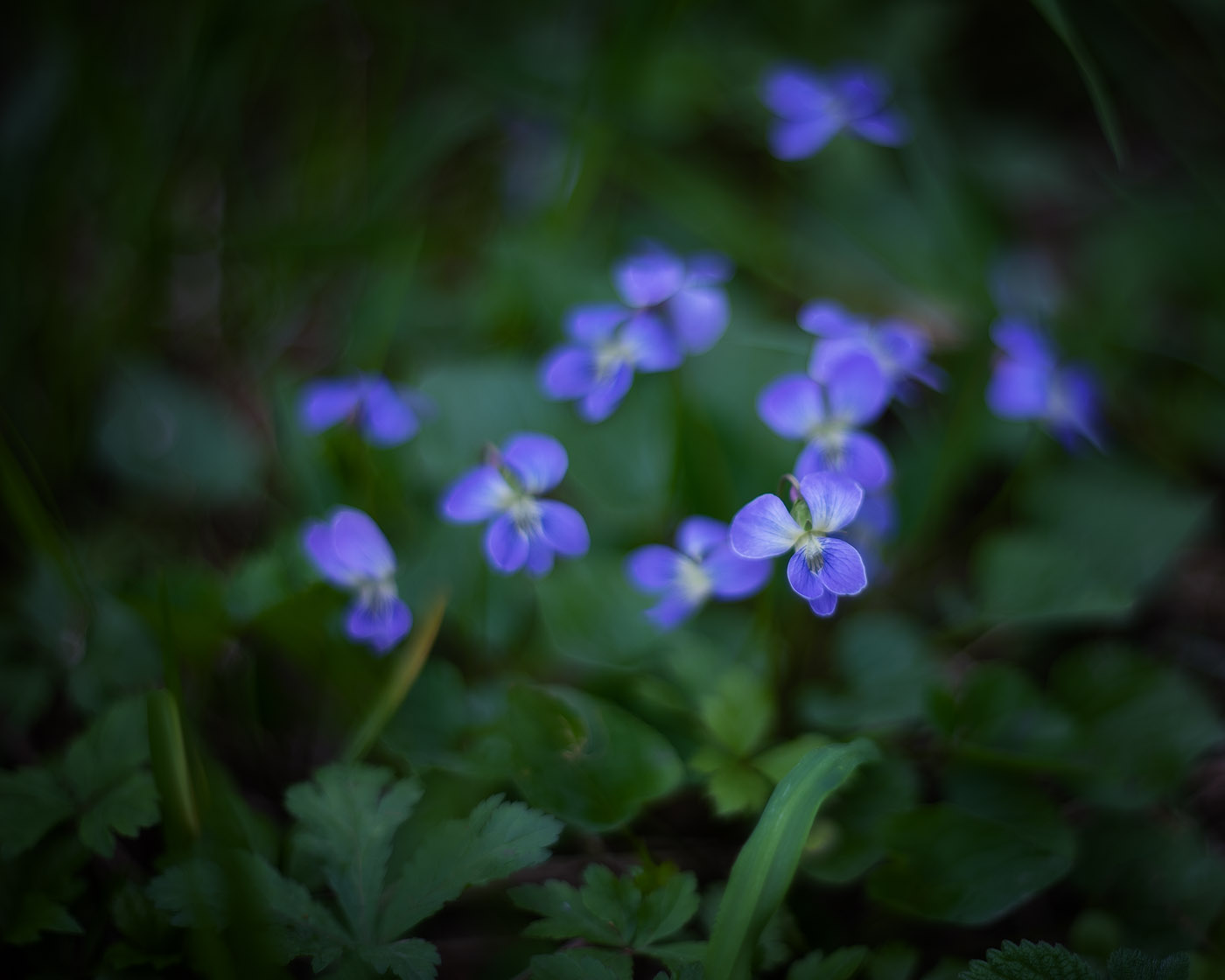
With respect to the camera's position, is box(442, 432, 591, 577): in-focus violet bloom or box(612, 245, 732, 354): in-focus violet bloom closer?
box(442, 432, 591, 577): in-focus violet bloom

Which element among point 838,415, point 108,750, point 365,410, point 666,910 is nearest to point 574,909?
point 666,910

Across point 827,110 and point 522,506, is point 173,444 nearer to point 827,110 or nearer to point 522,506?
point 522,506

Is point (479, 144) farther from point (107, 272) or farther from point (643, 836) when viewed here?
point (643, 836)

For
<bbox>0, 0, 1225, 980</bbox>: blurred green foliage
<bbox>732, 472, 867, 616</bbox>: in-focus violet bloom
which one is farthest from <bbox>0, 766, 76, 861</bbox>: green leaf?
<bbox>732, 472, 867, 616</bbox>: in-focus violet bloom

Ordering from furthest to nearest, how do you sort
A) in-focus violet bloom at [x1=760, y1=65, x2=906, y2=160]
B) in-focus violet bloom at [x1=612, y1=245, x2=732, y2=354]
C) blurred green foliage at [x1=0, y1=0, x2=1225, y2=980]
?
in-focus violet bloom at [x1=760, y1=65, x2=906, y2=160] < in-focus violet bloom at [x1=612, y1=245, x2=732, y2=354] < blurred green foliage at [x1=0, y1=0, x2=1225, y2=980]

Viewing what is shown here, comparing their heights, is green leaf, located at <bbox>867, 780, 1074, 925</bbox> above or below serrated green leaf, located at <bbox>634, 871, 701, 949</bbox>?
below

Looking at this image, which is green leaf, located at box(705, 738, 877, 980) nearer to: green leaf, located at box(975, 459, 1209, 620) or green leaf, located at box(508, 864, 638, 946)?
green leaf, located at box(508, 864, 638, 946)

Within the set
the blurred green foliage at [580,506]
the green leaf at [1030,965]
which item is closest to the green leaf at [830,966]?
the blurred green foliage at [580,506]
